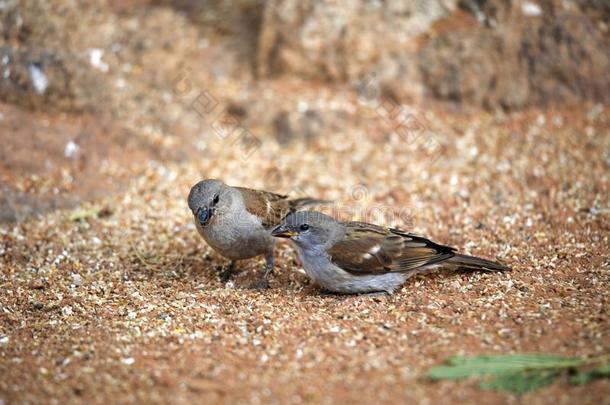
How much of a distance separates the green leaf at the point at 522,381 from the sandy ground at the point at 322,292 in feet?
0.16

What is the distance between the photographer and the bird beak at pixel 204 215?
558 centimetres

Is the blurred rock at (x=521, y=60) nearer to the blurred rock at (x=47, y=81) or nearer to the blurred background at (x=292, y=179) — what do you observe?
the blurred background at (x=292, y=179)

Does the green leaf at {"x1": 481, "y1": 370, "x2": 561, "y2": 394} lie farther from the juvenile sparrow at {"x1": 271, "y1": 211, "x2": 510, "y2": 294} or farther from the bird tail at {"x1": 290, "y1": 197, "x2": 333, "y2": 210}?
the bird tail at {"x1": 290, "y1": 197, "x2": 333, "y2": 210}

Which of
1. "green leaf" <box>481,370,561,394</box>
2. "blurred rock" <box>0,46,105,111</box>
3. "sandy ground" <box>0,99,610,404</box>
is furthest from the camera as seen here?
"blurred rock" <box>0,46,105,111</box>

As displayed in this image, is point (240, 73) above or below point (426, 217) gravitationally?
above

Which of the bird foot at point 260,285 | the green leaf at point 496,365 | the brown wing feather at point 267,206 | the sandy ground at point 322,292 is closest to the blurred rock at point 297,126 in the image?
the sandy ground at point 322,292

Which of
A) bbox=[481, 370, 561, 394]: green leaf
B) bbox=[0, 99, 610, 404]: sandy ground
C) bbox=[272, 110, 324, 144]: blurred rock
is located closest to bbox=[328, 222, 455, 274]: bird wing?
bbox=[0, 99, 610, 404]: sandy ground

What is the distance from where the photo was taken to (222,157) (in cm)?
830

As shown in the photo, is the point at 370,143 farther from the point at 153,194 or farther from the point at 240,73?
the point at 153,194

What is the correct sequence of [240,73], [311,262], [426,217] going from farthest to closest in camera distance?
[240,73], [426,217], [311,262]

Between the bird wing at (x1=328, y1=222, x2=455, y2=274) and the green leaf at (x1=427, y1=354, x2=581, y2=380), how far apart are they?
159 cm

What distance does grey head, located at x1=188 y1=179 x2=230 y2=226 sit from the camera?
5594 millimetres

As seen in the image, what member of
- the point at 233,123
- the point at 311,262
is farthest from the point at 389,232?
the point at 233,123

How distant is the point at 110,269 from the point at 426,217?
333 centimetres
